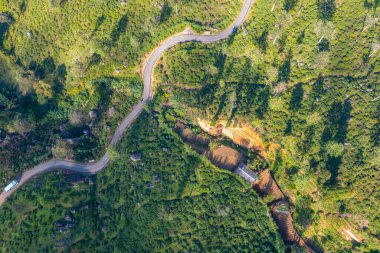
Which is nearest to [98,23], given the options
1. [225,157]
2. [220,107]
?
[220,107]

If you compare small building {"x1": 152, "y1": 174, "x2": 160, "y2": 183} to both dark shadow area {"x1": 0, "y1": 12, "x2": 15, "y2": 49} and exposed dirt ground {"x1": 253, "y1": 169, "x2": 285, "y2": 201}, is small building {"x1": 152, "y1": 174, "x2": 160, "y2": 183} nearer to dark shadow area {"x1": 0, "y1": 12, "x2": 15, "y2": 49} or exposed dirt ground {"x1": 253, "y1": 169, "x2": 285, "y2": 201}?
exposed dirt ground {"x1": 253, "y1": 169, "x2": 285, "y2": 201}

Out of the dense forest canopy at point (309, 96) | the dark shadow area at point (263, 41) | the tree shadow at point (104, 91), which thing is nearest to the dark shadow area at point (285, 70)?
the dense forest canopy at point (309, 96)

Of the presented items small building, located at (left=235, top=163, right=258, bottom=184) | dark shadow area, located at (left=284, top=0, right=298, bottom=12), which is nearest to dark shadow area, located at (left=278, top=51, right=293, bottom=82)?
dark shadow area, located at (left=284, top=0, right=298, bottom=12)

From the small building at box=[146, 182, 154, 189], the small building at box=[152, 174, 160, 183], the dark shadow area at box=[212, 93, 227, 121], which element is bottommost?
the small building at box=[146, 182, 154, 189]

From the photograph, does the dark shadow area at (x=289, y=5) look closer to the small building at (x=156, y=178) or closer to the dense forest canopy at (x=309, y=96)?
the dense forest canopy at (x=309, y=96)

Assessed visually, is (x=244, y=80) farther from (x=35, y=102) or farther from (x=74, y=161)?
(x=35, y=102)
